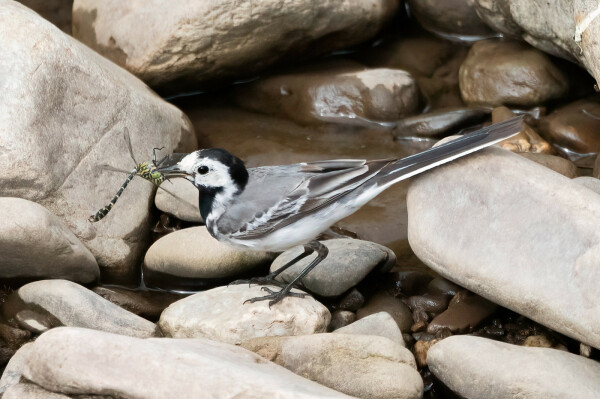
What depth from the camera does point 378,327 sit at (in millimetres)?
4922

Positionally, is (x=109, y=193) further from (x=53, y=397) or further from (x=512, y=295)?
(x=512, y=295)

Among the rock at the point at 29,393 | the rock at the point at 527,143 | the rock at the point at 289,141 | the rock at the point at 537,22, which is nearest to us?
the rock at the point at 29,393

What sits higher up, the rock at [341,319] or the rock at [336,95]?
the rock at [336,95]

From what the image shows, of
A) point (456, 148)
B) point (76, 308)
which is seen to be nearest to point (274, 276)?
point (76, 308)

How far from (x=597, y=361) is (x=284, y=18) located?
403 cm

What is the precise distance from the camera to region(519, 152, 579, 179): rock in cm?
616

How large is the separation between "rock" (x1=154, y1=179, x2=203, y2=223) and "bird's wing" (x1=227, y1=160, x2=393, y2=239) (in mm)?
1128

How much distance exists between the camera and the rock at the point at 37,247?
5.02 metres

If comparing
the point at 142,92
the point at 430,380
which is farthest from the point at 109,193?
the point at 430,380

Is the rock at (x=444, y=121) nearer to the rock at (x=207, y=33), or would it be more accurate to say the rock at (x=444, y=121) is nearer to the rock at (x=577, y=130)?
the rock at (x=577, y=130)

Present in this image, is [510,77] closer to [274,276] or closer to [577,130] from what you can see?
[577,130]

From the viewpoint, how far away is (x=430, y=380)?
190 inches

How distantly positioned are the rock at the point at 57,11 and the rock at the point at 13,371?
15.4 feet

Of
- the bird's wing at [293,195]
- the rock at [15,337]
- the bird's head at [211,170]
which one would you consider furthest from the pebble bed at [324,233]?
the bird's head at [211,170]
